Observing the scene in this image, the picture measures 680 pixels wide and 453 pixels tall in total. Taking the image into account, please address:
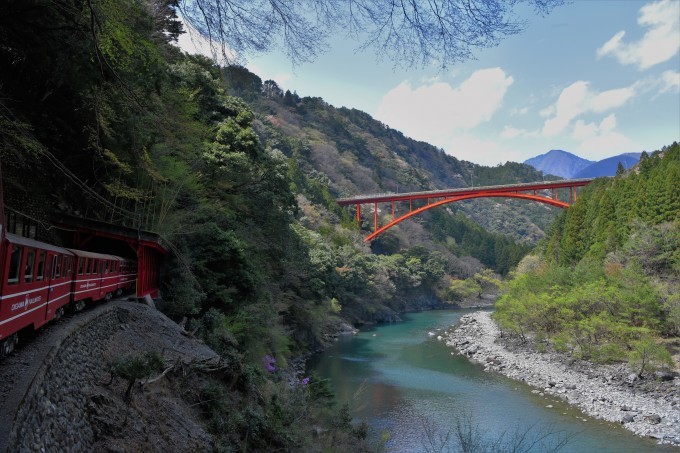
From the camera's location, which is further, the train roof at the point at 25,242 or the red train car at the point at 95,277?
the red train car at the point at 95,277

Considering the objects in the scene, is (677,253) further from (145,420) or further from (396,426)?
(145,420)

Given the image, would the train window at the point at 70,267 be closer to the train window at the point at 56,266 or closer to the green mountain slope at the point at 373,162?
the train window at the point at 56,266

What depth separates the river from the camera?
11.8 metres

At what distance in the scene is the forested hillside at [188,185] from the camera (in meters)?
4.83

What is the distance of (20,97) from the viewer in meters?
6.37

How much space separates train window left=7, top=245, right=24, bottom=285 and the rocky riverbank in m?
13.6

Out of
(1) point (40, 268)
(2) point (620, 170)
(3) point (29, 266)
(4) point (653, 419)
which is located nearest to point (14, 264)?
(3) point (29, 266)

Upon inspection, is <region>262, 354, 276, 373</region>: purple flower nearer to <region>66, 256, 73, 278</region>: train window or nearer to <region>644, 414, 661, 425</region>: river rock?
<region>66, 256, 73, 278</region>: train window

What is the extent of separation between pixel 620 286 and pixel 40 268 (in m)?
21.2

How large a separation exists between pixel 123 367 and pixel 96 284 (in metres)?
3.80

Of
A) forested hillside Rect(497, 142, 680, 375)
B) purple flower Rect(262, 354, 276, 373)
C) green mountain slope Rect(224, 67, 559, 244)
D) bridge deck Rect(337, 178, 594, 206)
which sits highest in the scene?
green mountain slope Rect(224, 67, 559, 244)

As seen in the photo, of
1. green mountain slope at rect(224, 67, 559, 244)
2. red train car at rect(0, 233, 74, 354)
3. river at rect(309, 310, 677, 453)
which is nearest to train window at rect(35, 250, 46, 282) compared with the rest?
red train car at rect(0, 233, 74, 354)

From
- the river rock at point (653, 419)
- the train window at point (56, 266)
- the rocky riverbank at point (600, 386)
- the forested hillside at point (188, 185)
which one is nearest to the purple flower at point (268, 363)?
the forested hillside at point (188, 185)

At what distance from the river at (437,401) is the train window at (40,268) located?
6.44 m
